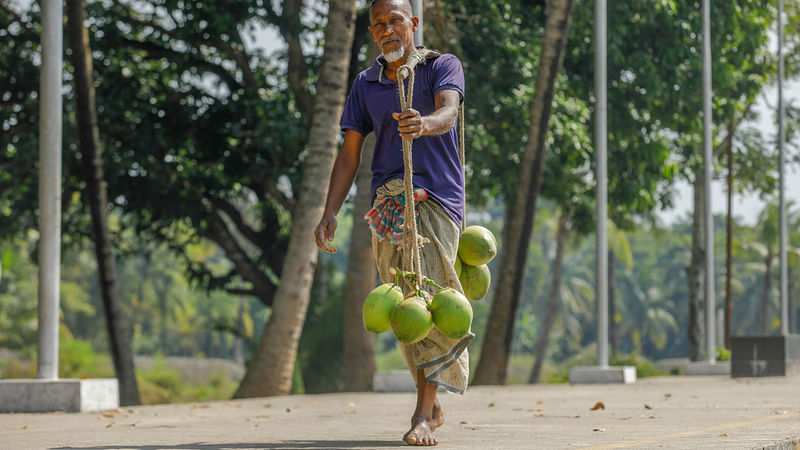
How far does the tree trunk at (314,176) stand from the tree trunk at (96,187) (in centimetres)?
430

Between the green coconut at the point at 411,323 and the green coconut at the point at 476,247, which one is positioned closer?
the green coconut at the point at 411,323

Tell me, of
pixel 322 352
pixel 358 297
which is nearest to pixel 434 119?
pixel 358 297

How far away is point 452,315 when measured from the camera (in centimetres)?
486

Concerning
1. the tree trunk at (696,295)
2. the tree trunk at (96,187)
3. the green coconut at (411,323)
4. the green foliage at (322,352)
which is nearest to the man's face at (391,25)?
the green coconut at (411,323)

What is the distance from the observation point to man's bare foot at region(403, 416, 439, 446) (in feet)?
17.2

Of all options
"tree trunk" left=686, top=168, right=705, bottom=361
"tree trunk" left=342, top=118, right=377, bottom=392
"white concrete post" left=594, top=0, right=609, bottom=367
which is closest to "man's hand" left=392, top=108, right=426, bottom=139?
"white concrete post" left=594, top=0, right=609, bottom=367

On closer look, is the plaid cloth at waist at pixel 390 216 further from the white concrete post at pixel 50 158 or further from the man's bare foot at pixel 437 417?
the white concrete post at pixel 50 158

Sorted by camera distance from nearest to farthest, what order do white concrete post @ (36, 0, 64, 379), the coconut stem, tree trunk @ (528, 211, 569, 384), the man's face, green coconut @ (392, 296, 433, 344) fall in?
green coconut @ (392, 296, 433, 344), the coconut stem, the man's face, white concrete post @ (36, 0, 64, 379), tree trunk @ (528, 211, 569, 384)

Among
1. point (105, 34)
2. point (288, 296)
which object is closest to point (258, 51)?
point (105, 34)

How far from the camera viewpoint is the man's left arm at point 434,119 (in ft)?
15.8

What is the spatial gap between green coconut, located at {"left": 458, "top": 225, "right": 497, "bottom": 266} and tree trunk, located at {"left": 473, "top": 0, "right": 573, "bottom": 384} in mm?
12265

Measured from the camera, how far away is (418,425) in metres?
5.32

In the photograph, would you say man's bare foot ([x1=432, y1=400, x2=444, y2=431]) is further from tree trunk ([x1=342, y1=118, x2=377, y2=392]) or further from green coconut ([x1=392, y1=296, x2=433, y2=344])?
tree trunk ([x1=342, y1=118, x2=377, y2=392])

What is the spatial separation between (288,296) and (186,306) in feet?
172
